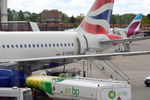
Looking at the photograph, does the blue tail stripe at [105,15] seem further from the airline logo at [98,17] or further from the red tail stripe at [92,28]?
the red tail stripe at [92,28]

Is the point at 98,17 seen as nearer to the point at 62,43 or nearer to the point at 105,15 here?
the point at 105,15

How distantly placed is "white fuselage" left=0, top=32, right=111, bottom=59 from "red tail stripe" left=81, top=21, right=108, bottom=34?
75 centimetres

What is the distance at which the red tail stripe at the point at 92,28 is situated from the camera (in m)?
30.2

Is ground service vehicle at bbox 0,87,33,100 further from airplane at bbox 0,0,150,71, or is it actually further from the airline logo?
the airline logo

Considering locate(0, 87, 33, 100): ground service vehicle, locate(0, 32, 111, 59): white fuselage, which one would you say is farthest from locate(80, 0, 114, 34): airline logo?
locate(0, 87, 33, 100): ground service vehicle

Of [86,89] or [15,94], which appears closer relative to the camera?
[15,94]

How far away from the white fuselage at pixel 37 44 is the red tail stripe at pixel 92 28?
0.75 m

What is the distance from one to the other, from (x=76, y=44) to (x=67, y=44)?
0.77m

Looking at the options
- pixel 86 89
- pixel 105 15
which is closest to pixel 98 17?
pixel 105 15

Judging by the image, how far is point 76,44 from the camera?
28.2 meters

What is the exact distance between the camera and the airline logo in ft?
99.1

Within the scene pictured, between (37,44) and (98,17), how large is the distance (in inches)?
260

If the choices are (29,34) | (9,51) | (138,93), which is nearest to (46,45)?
(29,34)

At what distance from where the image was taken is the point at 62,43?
90.3ft
